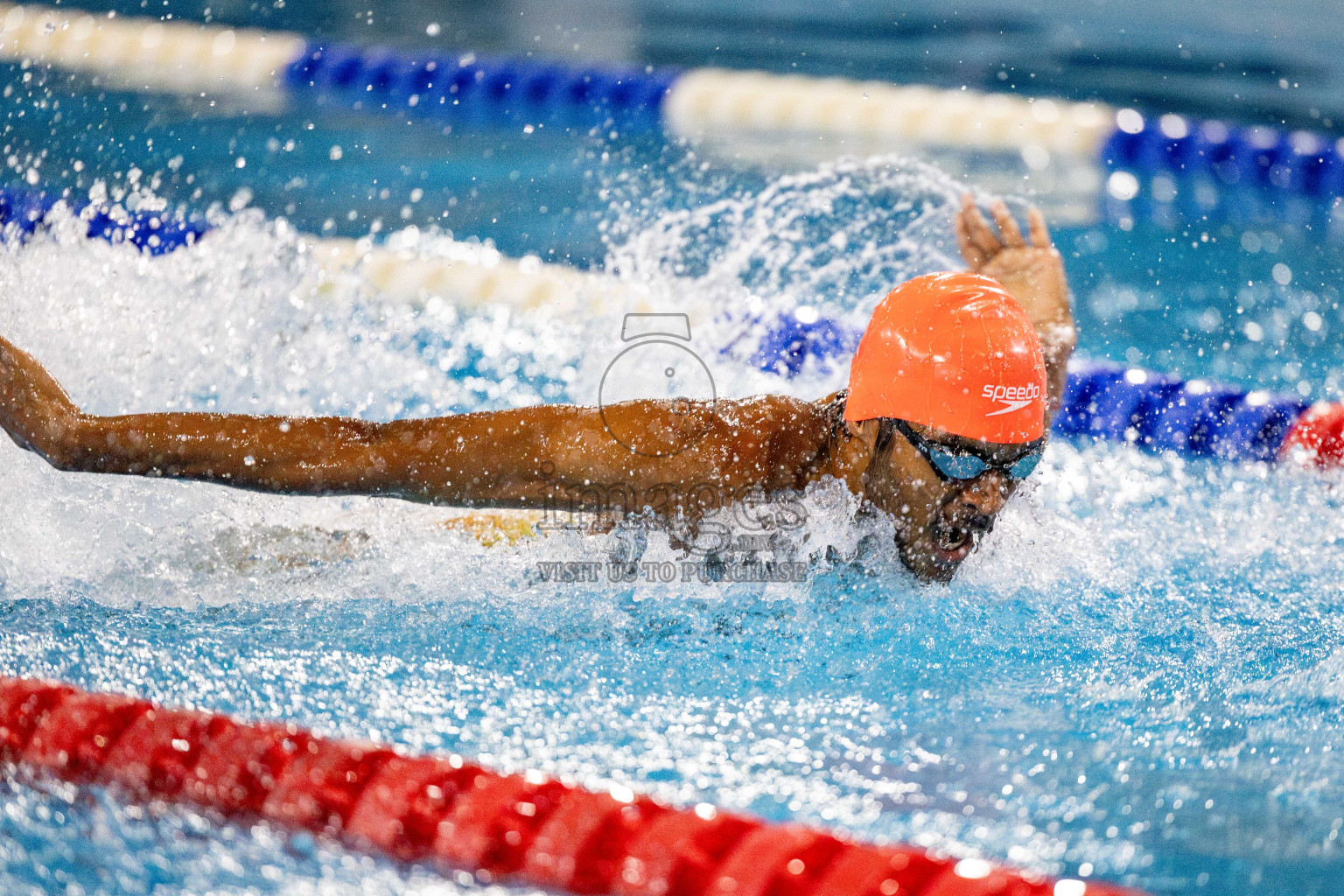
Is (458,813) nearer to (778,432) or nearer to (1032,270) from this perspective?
(778,432)

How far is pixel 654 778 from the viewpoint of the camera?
2.03 meters

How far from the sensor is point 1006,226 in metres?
3.45

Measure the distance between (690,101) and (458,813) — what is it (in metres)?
4.48

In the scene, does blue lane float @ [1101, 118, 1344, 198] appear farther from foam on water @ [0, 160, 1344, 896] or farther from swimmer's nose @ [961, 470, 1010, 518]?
swimmer's nose @ [961, 470, 1010, 518]

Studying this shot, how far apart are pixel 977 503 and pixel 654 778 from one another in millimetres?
730

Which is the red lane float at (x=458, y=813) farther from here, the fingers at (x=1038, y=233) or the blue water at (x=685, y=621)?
the fingers at (x=1038, y=233)

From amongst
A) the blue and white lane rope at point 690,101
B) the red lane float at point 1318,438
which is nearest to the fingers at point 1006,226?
the red lane float at point 1318,438

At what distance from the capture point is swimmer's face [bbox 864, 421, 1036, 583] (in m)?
2.23

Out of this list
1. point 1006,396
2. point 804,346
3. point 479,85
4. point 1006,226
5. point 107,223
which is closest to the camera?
point 1006,396

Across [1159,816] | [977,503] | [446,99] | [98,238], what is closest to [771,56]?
[446,99]

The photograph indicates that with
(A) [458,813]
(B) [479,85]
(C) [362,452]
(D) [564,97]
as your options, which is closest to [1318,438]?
(C) [362,452]

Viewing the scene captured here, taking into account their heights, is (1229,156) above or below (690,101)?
below

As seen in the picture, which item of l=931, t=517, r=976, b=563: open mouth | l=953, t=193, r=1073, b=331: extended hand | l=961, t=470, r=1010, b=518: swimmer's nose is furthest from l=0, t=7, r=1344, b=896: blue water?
l=953, t=193, r=1073, b=331: extended hand

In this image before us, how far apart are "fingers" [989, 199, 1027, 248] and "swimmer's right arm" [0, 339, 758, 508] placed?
4.96ft
